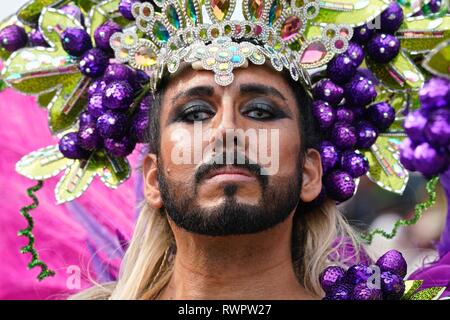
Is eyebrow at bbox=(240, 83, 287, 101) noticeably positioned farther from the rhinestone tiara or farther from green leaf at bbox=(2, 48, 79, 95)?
green leaf at bbox=(2, 48, 79, 95)

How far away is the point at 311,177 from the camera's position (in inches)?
138

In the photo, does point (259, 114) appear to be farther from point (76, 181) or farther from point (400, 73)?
point (76, 181)

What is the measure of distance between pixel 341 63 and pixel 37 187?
1458 millimetres

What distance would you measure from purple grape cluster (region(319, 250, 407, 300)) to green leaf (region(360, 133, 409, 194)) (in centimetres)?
49

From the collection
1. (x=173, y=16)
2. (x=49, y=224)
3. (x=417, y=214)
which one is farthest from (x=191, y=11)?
(x=49, y=224)

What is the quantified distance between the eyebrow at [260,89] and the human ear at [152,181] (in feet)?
1.63

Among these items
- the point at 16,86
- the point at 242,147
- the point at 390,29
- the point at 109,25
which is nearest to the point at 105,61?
the point at 109,25

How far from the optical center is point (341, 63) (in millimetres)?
3564

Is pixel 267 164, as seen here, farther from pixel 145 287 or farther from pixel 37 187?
pixel 37 187

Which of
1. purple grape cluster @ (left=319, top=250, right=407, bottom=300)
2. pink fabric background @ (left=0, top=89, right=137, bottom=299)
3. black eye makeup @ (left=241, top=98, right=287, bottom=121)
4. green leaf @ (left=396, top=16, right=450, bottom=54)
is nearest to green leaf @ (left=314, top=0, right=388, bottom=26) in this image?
green leaf @ (left=396, top=16, right=450, bottom=54)

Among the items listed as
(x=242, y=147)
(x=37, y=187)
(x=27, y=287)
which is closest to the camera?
(x=242, y=147)

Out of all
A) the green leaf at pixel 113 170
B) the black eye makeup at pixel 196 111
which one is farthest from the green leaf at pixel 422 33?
the green leaf at pixel 113 170

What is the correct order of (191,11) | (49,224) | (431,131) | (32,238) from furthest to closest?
(49,224) < (32,238) < (191,11) < (431,131)

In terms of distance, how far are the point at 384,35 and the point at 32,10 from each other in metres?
1.56
